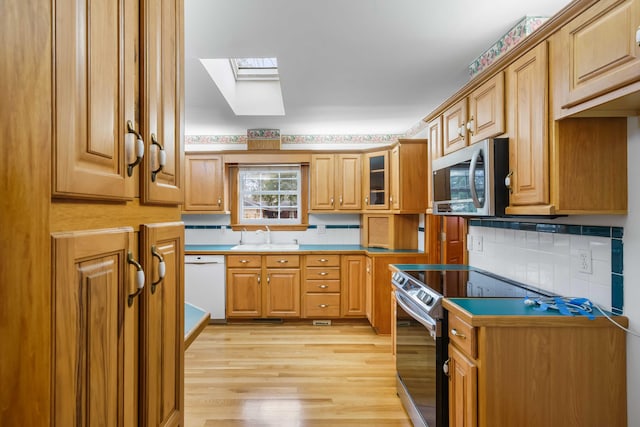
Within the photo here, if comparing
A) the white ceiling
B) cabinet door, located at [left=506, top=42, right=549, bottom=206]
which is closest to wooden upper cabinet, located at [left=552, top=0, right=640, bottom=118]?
cabinet door, located at [left=506, top=42, right=549, bottom=206]

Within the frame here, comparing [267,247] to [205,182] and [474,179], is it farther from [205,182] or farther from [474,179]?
[474,179]

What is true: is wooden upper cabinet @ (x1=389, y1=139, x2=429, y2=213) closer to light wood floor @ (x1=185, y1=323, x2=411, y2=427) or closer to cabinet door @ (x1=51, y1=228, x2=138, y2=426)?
light wood floor @ (x1=185, y1=323, x2=411, y2=427)

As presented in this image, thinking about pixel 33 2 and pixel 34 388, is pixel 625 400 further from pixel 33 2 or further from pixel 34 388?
pixel 33 2

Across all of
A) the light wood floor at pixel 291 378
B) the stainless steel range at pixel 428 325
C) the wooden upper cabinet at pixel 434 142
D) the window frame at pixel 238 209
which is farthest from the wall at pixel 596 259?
the window frame at pixel 238 209

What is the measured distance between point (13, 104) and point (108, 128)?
178 mm

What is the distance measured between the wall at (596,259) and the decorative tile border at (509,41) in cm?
82

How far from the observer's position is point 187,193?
4230mm

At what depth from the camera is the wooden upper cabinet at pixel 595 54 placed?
3.68ft

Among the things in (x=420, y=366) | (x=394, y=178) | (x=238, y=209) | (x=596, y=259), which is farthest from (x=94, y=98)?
(x=238, y=209)

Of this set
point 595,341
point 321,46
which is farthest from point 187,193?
point 595,341

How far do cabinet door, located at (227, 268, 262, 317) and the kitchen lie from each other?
3612 mm

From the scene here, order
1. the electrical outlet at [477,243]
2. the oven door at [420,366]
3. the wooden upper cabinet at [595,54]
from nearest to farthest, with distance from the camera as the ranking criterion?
the wooden upper cabinet at [595,54], the oven door at [420,366], the electrical outlet at [477,243]

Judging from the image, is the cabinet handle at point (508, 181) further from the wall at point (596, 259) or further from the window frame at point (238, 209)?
the window frame at point (238, 209)

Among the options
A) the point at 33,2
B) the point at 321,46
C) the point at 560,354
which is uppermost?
the point at 321,46
